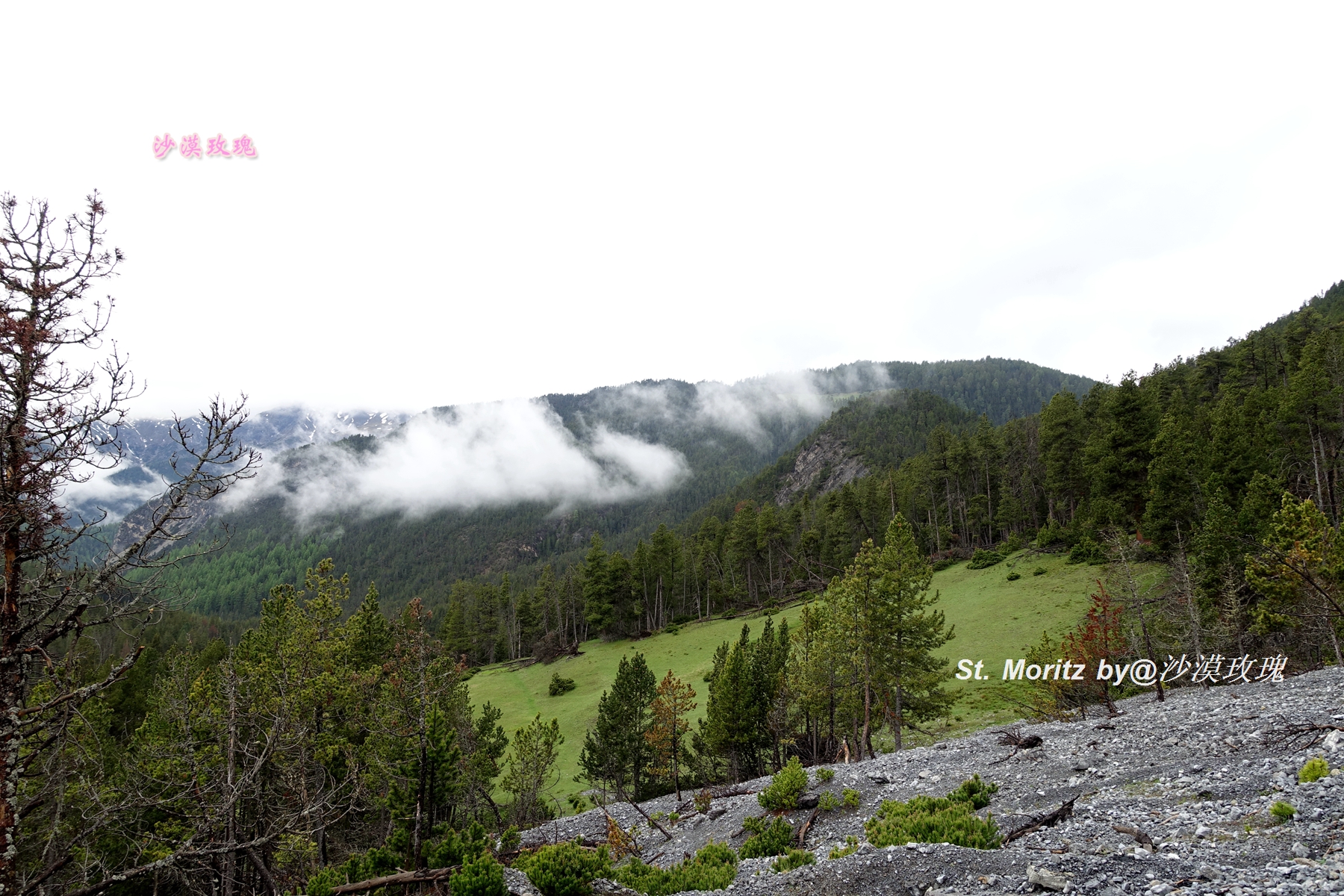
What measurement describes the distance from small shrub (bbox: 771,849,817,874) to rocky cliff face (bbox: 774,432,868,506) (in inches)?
5671

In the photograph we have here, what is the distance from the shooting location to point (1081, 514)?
177 feet

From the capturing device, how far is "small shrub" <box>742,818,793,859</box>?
15.5m

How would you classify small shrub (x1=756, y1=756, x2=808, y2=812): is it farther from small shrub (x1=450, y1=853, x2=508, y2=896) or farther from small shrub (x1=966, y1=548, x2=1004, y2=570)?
small shrub (x1=966, y1=548, x2=1004, y2=570)

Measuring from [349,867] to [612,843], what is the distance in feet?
30.9

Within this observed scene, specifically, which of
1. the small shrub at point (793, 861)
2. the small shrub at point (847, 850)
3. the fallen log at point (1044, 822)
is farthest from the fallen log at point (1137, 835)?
the small shrub at point (793, 861)

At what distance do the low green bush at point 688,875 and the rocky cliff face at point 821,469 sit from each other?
469ft

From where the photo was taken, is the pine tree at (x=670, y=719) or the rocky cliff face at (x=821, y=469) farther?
the rocky cliff face at (x=821, y=469)

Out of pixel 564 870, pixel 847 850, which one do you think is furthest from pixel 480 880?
pixel 847 850

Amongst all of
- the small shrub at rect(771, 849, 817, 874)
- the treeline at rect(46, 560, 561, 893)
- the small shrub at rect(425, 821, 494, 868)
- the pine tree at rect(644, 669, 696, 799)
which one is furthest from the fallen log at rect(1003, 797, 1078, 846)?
the pine tree at rect(644, 669, 696, 799)

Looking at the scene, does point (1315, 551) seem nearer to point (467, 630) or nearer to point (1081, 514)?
point (1081, 514)

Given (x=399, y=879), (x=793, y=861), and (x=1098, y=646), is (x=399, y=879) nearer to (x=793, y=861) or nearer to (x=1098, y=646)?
(x=793, y=861)

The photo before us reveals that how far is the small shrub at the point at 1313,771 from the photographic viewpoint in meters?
10.1

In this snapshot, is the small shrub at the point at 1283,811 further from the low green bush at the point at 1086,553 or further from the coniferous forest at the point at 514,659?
the low green bush at the point at 1086,553

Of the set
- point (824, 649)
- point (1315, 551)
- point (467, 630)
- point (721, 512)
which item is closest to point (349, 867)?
point (824, 649)
